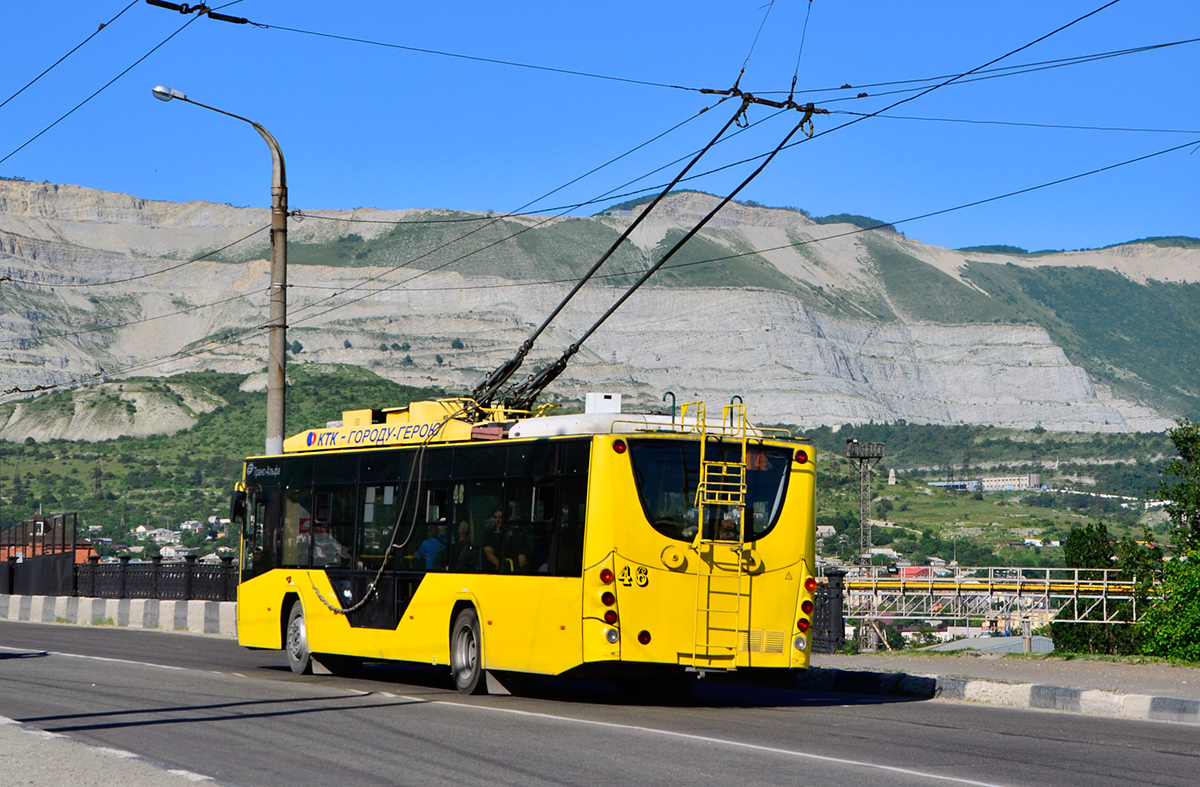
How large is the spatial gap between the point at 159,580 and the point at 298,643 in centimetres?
1548

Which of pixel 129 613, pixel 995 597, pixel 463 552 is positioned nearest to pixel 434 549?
pixel 463 552

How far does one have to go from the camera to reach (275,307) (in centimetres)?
2327

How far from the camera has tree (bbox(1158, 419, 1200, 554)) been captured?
40.0 meters

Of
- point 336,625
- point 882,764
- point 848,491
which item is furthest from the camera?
point 848,491

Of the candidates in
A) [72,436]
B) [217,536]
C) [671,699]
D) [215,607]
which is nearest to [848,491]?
[217,536]

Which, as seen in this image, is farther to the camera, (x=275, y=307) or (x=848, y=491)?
(x=848, y=491)

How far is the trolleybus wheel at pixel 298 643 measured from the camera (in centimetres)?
1841

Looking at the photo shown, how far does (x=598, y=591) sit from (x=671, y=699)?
98.0 inches

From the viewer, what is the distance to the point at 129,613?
107 ft

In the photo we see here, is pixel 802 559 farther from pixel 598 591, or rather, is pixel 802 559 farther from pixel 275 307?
pixel 275 307

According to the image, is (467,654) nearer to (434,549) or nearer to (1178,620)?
(434,549)

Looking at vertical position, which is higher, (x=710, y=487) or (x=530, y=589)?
(x=710, y=487)

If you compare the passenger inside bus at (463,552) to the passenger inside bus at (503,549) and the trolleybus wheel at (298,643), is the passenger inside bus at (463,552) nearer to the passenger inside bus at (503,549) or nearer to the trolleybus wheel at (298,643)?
the passenger inside bus at (503,549)

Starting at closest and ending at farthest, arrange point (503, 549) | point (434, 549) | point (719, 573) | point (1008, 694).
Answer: point (719, 573) < point (503, 549) < point (1008, 694) < point (434, 549)
